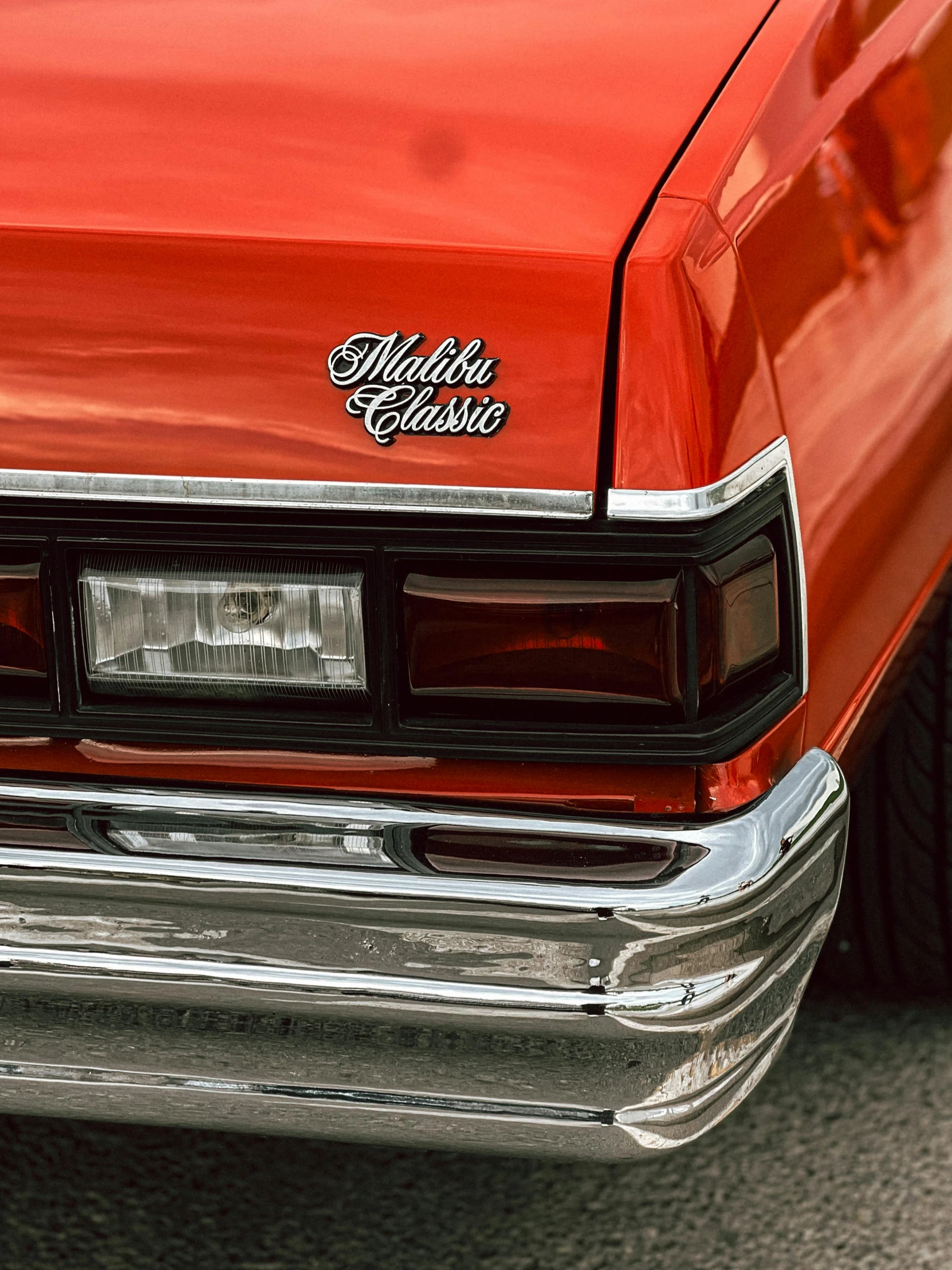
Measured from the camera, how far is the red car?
1282 millimetres

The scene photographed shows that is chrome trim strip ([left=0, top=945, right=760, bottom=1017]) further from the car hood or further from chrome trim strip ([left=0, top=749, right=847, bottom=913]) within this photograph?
the car hood

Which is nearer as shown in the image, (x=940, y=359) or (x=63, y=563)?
(x=63, y=563)

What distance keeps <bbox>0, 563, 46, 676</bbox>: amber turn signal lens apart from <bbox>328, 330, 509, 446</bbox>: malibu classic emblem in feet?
1.16

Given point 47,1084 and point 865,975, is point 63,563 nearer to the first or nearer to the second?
point 47,1084

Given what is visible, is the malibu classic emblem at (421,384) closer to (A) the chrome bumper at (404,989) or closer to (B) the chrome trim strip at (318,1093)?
(A) the chrome bumper at (404,989)

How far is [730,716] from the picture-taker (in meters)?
1.37

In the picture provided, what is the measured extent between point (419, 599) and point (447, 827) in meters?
0.21

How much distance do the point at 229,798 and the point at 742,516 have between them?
0.53 meters

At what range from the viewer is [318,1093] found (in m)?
1.39

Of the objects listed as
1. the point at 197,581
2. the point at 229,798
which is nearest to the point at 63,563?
the point at 197,581

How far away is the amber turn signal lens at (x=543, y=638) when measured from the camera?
1321 millimetres

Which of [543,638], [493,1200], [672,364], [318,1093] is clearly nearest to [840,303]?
[672,364]

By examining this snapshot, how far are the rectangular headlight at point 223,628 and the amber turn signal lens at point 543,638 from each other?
7 cm

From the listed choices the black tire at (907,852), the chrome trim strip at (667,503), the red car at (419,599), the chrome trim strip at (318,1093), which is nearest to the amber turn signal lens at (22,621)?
the red car at (419,599)
